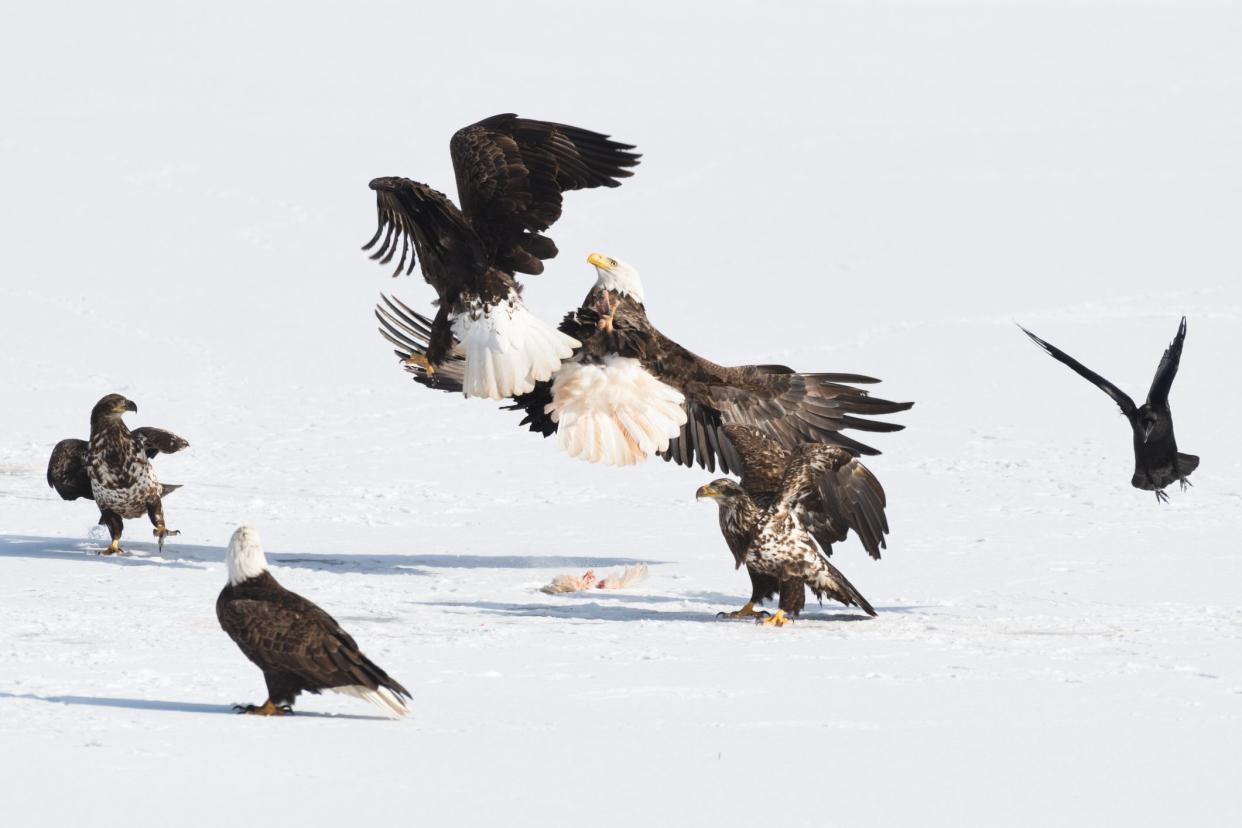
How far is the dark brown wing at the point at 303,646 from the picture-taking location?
18.4 ft

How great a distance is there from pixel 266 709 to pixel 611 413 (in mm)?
3856

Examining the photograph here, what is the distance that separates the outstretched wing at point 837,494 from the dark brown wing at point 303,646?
3.16 meters

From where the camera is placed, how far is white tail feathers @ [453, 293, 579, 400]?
9094 millimetres

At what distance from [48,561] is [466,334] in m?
2.37

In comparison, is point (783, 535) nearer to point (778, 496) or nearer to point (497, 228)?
point (778, 496)

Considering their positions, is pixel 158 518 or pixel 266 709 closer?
pixel 266 709

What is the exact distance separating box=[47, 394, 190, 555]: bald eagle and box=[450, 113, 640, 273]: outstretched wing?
204 cm

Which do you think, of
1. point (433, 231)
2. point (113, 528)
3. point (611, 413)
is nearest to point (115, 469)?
point (113, 528)

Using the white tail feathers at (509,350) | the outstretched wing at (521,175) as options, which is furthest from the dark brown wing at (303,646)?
the outstretched wing at (521,175)

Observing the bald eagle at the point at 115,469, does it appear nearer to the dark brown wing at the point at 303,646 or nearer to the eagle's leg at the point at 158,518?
the eagle's leg at the point at 158,518

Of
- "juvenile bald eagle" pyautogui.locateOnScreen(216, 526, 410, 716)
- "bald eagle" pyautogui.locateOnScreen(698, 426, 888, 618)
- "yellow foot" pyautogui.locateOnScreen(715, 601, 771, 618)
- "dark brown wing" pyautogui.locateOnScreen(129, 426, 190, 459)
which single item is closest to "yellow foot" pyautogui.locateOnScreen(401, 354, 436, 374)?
"dark brown wing" pyautogui.locateOnScreen(129, 426, 190, 459)

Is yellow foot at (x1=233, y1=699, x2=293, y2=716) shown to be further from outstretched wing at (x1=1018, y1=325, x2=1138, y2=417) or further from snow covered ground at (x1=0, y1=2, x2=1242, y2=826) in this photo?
outstretched wing at (x1=1018, y1=325, x2=1138, y2=417)

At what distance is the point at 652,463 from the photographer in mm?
13242

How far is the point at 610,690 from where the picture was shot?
20.6 feet
